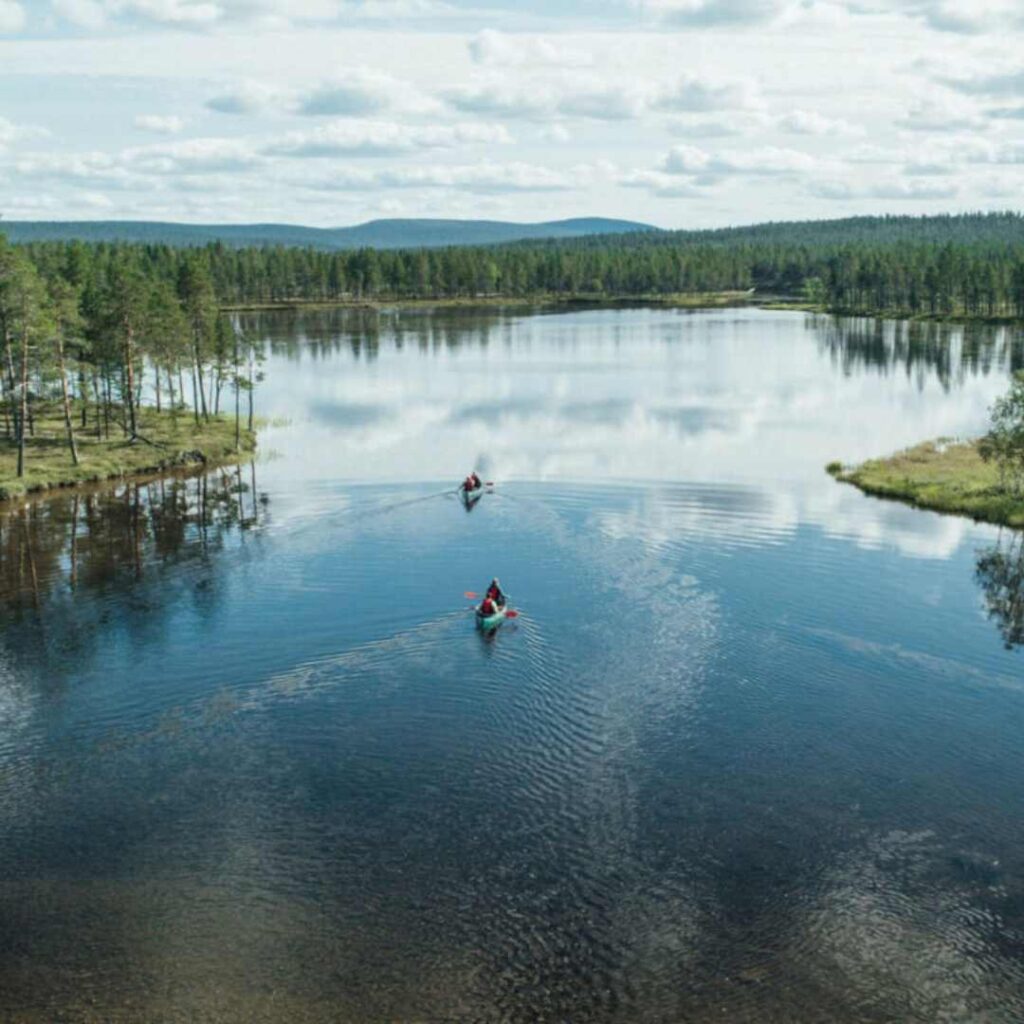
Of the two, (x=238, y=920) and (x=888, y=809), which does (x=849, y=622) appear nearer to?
(x=888, y=809)

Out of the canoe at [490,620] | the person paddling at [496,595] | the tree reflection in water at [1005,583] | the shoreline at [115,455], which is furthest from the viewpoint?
the shoreline at [115,455]

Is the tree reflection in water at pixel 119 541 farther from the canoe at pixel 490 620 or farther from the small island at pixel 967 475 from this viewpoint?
the small island at pixel 967 475

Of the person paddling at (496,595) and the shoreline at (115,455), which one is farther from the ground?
the shoreline at (115,455)

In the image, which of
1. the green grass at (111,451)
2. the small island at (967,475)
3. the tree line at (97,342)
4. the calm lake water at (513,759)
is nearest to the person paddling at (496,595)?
the calm lake water at (513,759)

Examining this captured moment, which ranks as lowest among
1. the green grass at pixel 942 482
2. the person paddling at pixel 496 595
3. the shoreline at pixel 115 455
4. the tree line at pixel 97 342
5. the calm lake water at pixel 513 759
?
the calm lake water at pixel 513 759

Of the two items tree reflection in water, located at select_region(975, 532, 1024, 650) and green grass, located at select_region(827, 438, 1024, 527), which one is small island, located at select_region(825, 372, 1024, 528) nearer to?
green grass, located at select_region(827, 438, 1024, 527)

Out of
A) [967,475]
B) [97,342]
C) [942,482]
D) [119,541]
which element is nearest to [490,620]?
[119,541]

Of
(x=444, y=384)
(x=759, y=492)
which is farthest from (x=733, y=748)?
(x=444, y=384)
